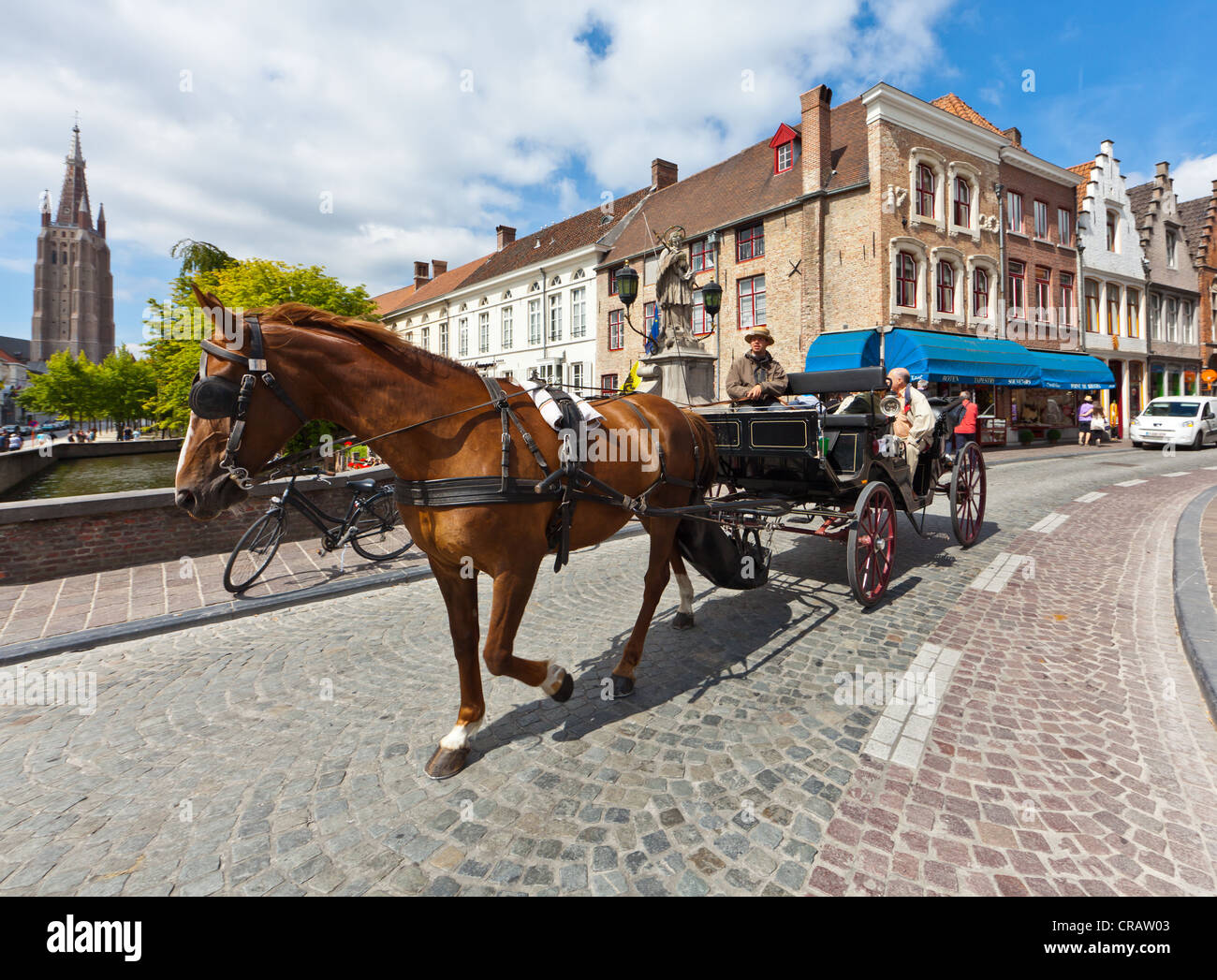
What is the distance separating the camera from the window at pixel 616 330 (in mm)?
27250

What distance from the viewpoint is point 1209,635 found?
404 centimetres

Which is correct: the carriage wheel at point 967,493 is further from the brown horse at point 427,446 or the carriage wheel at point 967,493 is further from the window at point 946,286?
the window at point 946,286

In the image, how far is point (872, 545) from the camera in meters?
4.95

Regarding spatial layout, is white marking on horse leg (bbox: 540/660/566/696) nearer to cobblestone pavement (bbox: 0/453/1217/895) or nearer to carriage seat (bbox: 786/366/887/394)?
cobblestone pavement (bbox: 0/453/1217/895)

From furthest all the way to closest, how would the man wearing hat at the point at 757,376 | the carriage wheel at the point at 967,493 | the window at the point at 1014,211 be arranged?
the window at the point at 1014,211 → the carriage wheel at the point at 967,493 → the man wearing hat at the point at 757,376

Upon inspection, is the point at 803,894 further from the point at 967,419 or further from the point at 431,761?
the point at 967,419

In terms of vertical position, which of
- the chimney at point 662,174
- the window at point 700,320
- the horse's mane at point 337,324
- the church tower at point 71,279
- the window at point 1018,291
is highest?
the church tower at point 71,279

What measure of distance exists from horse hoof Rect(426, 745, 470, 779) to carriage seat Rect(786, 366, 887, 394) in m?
4.25

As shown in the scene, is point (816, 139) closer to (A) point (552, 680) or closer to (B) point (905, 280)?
(B) point (905, 280)

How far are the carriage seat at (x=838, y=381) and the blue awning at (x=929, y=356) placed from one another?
12.4m

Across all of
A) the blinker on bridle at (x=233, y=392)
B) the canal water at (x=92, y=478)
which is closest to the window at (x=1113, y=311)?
the blinker on bridle at (x=233, y=392)

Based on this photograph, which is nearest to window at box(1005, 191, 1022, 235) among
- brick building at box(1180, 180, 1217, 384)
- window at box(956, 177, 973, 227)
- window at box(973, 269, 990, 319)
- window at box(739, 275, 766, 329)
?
window at box(956, 177, 973, 227)
